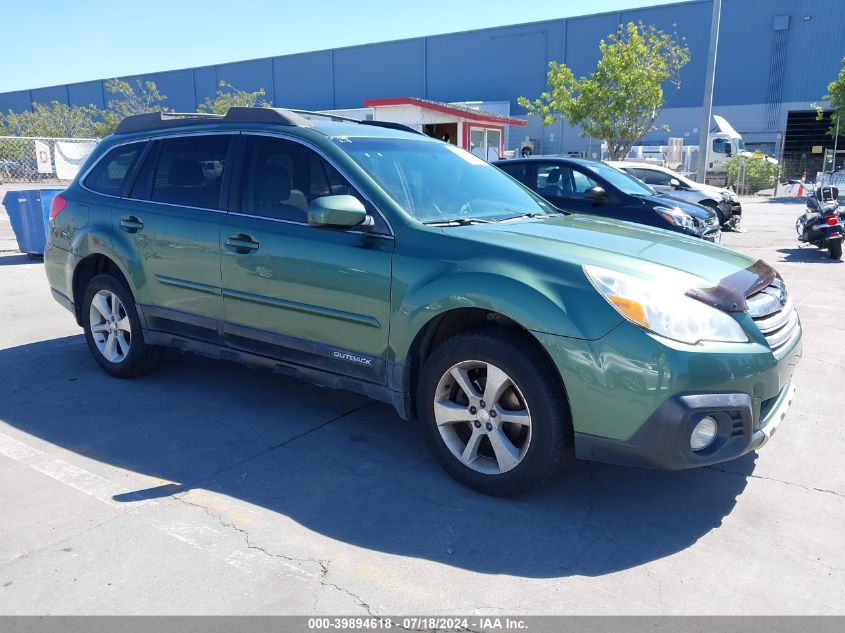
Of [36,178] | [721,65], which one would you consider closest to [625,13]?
[721,65]

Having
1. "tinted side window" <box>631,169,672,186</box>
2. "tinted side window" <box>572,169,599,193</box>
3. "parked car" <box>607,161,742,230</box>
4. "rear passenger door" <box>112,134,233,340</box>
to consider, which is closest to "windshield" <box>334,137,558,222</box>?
"rear passenger door" <box>112,134,233,340</box>

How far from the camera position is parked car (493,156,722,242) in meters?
9.65

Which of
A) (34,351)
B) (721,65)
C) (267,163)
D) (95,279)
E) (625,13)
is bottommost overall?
(34,351)

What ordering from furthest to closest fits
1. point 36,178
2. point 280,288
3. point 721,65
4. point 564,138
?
point 564,138, point 721,65, point 36,178, point 280,288

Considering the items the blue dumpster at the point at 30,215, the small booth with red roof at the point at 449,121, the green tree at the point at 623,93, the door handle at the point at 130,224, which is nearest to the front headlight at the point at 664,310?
the door handle at the point at 130,224

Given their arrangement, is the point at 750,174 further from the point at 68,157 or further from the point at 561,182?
the point at 68,157

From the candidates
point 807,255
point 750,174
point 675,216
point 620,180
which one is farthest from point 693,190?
point 750,174

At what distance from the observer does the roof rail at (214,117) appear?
4.30 metres

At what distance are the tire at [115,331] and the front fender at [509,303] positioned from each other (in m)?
2.43

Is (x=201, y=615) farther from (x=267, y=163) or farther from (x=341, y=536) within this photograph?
(x=267, y=163)

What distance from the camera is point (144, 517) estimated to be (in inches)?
130
